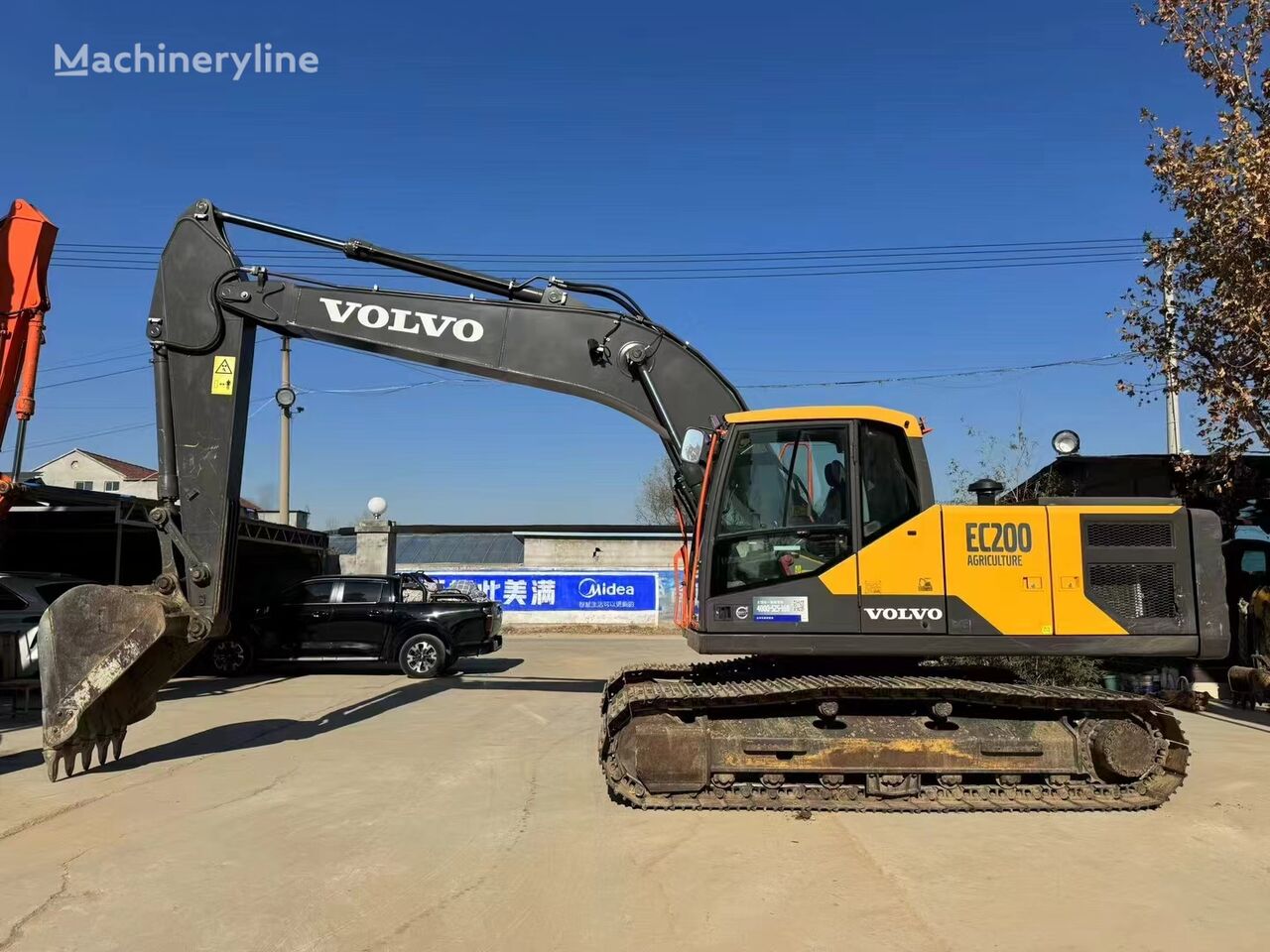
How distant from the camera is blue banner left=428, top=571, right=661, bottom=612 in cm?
2455

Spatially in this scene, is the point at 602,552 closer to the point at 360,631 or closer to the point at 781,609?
the point at 360,631

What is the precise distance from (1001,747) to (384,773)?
4.81 metres

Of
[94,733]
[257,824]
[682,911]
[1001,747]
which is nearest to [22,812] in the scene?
[94,733]

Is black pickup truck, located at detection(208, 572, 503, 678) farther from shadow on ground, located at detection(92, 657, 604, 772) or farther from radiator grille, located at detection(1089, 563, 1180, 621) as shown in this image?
radiator grille, located at detection(1089, 563, 1180, 621)

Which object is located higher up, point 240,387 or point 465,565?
point 240,387

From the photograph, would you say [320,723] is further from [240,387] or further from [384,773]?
[240,387]

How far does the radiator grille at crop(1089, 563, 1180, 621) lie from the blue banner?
18785mm

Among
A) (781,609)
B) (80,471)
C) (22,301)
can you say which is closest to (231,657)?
(22,301)

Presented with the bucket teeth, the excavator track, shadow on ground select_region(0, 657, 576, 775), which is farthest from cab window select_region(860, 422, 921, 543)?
the bucket teeth

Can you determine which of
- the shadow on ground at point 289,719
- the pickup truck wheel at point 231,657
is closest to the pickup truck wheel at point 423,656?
the shadow on ground at point 289,719

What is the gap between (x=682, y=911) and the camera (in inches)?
169

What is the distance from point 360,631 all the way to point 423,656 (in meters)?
1.17

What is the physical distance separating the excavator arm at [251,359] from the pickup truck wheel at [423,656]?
21.1 feet

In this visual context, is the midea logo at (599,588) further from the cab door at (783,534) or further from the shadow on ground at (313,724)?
the cab door at (783,534)
